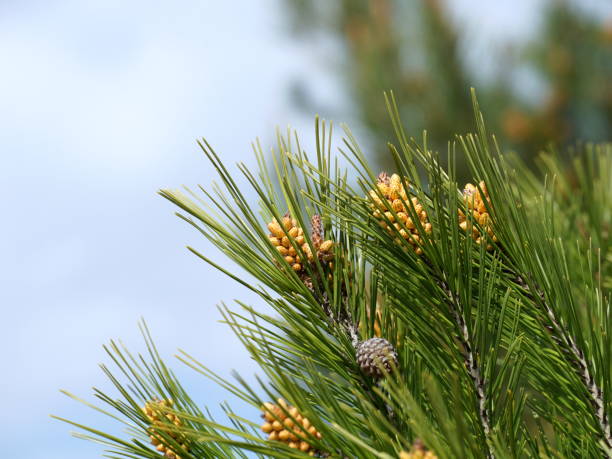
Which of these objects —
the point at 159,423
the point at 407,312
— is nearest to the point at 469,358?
the point at 407,312

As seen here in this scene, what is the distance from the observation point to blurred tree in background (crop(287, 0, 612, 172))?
3551 mm

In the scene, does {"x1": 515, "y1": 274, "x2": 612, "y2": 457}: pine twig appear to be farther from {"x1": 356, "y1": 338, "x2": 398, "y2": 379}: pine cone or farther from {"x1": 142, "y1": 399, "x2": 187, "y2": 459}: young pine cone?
{"x1": 142, "y1": 399, "x2": 187, "y2": 459}: young pine cone

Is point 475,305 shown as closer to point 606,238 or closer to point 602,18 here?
point 606,238

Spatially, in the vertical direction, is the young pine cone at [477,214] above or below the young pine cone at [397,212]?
below

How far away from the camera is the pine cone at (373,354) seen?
0.41 m

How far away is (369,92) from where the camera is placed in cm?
354

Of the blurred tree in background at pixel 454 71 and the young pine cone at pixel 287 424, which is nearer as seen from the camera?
the young pine cone at pixel 287 424

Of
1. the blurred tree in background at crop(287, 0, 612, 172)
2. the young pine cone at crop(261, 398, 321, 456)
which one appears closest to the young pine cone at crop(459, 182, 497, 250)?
the young pine cone at crop(261, 398, 321, 456)

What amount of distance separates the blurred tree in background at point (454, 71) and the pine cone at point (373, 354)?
10.3 feet

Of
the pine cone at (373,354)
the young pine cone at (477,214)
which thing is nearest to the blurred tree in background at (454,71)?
the young pine cone at (477,214)

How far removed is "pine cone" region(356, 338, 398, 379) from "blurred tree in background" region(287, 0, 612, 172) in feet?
10.3

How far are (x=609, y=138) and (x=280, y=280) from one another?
391 centimetres

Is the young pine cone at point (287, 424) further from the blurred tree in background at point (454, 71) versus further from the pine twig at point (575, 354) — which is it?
the blurred tree in background at point (454, 71)

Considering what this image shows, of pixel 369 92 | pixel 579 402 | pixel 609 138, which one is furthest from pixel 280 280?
pixel 609 138
